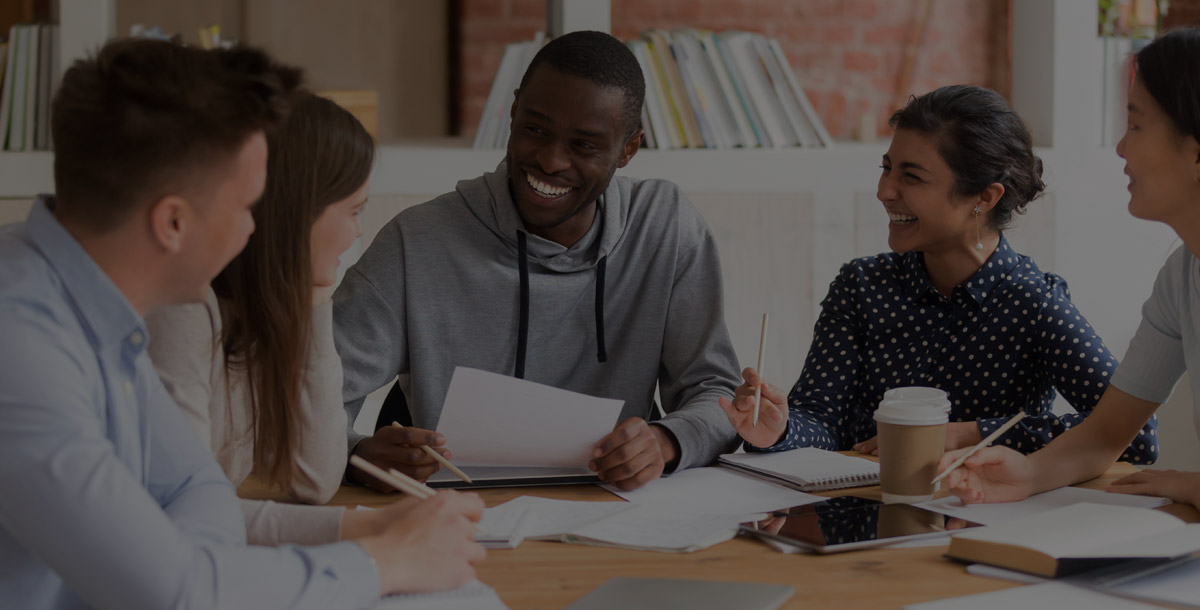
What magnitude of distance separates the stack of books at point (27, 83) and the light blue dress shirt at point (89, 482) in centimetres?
178

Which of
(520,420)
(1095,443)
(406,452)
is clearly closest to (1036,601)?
(1095,443)

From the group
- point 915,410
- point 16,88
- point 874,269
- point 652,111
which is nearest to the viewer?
point 915,410

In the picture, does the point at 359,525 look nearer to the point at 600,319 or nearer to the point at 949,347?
the point at 600,319

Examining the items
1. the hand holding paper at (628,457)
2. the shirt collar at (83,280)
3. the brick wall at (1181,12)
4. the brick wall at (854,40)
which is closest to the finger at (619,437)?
the hand holding paper at (628,457)

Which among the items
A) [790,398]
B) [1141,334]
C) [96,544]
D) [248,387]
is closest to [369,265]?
[248,387]

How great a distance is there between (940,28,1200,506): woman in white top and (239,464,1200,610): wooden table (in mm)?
280

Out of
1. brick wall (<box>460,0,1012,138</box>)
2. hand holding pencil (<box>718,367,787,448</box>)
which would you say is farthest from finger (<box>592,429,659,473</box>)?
brick wall (<box>460,0,1012,138</box>)

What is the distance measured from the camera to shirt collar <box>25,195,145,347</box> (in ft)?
2.95

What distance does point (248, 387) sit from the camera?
4.45ft

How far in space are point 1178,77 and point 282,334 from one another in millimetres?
1165

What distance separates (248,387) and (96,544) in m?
0.53

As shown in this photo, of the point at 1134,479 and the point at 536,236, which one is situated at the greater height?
the point at 536,236

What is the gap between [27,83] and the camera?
253cm

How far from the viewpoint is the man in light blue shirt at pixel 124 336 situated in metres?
0.83
